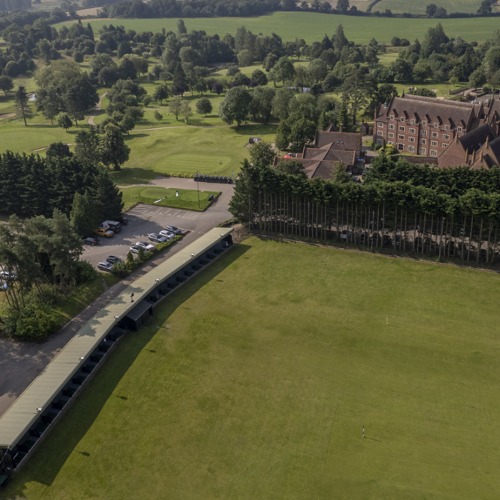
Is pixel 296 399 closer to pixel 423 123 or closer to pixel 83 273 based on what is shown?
pixel 83 273

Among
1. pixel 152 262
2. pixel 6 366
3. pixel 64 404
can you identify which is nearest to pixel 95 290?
pixel 152 262

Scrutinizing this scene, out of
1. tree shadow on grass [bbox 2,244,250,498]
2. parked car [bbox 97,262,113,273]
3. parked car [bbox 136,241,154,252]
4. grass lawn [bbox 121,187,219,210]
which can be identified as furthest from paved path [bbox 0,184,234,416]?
grass lawn [bbox 121,187,219,210]

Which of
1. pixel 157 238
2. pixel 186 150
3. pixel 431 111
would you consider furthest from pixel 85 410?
pixel 431 111

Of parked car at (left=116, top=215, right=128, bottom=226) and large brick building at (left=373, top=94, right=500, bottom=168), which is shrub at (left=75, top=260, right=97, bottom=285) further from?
large brick building at (left=373, top=94, right=500, bottom=168)

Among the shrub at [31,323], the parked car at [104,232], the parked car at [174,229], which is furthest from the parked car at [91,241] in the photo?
the shrub at [31,323]

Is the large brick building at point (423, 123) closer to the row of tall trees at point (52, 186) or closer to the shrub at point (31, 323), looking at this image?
the row of tall trees at point (52, 186)

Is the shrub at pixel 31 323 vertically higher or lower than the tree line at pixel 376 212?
lower
